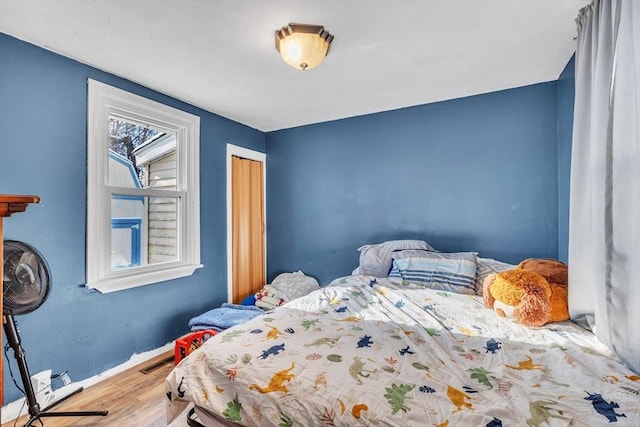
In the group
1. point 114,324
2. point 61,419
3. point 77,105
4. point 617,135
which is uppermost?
point 77,105

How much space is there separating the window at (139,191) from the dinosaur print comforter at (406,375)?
1.42 metres

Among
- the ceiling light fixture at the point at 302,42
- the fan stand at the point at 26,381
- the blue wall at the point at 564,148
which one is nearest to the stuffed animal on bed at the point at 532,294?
the blue wall at the point at 564,148

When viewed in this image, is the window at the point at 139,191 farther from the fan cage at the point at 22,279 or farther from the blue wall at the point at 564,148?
the blue wall at the point at 564,148

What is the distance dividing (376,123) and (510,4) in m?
1.74

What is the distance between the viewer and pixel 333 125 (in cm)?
356

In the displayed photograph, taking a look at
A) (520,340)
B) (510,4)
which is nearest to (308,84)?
(510,4)

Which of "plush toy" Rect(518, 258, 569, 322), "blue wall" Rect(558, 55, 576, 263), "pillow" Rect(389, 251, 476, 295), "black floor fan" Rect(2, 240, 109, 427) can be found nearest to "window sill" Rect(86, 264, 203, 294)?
"black floor fan" Rect(2, 240, 109, 427)

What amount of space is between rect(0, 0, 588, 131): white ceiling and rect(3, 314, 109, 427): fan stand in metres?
1.66

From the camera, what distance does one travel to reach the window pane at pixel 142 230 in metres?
2.49

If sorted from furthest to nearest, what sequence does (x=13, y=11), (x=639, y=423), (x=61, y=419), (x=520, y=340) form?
(x=61, y=419) < (x=13, y=11) < (x=520, y=340) < (x=639, y=423)

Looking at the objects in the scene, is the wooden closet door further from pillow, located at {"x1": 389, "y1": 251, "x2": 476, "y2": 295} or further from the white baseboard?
pillow, located at {"x1": 389, "y1": 251, "x2": 476, "y2": 295}

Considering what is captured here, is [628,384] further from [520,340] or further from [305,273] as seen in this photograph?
[305,273]

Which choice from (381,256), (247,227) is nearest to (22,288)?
(247,227)

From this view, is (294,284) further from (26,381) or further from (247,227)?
(26,381)
